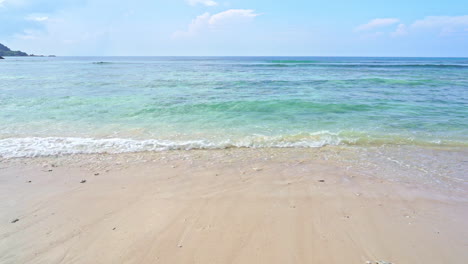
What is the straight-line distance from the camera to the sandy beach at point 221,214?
3.15 m

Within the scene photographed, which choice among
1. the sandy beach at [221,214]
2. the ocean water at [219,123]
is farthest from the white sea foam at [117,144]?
the sandy beach at [221,214]

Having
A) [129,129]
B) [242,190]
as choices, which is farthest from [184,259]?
[129,129]

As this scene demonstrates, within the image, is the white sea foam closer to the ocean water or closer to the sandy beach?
the ocean water

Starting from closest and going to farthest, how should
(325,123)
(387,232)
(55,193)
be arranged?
(387,232) → (55,193) → (325,123)

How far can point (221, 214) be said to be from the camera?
3.95 meters

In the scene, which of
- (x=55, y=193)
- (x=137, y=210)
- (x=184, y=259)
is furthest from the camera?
(x=55, y=193)

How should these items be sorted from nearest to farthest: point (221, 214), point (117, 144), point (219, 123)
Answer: point (221, 214) < point (117, 144) < point (219, 123)

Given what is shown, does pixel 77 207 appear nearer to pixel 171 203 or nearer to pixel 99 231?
pixel 99 231

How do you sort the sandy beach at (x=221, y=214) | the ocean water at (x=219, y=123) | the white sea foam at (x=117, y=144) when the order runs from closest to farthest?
the sandy beach at (x=221, y=214) < the white sea foam at (x=117, y=144) < the ocean water at (x=219, y=123)

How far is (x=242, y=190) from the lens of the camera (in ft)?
15.5

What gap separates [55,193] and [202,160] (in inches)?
117

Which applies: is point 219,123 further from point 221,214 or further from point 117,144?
point 221,214

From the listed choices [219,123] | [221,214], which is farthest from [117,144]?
[221,214]

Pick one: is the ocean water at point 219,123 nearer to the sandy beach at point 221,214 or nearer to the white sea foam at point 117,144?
the white sea foam at point 117,144
